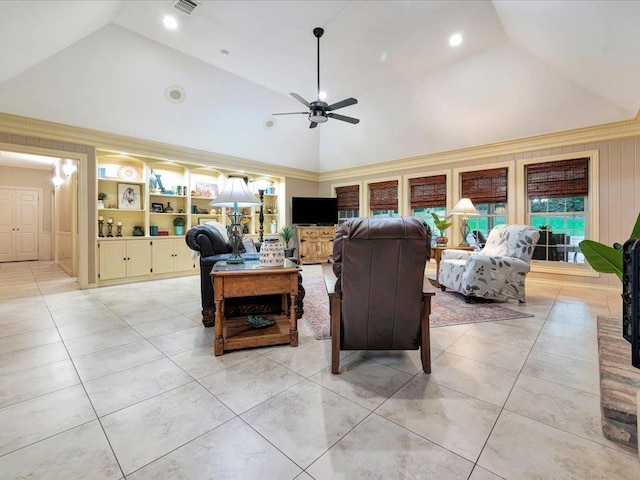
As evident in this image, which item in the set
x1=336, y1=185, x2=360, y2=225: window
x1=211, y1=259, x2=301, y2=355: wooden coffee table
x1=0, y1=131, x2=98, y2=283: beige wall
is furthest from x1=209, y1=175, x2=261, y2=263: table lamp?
x1=336, y1=185, x2=360, y2=225: window

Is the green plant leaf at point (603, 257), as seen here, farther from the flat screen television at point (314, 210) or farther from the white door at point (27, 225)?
the white door at point (27, 225)

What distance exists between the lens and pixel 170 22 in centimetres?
351

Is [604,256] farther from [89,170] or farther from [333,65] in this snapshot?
[89,170]

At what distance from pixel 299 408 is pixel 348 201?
657cm

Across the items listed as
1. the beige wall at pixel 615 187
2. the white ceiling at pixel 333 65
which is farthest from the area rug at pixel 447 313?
the white ceiling at pixel 333 65

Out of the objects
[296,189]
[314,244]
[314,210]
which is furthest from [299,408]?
[296,189]

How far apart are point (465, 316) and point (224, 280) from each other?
104 inches

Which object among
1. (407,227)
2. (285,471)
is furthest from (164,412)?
(407,227)

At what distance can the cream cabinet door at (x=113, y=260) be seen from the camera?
4762mm

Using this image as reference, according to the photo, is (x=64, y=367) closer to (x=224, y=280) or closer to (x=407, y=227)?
(x=224, y=280)

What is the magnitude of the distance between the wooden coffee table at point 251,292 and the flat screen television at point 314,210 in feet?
16.7

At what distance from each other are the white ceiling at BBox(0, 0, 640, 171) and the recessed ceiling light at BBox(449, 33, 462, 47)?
0.09 meters

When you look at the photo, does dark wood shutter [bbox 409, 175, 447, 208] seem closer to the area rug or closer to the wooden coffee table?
the area rug

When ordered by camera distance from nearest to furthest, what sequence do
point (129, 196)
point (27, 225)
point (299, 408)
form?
point (299, 408) → point (129, 196) → point (27, 225)
